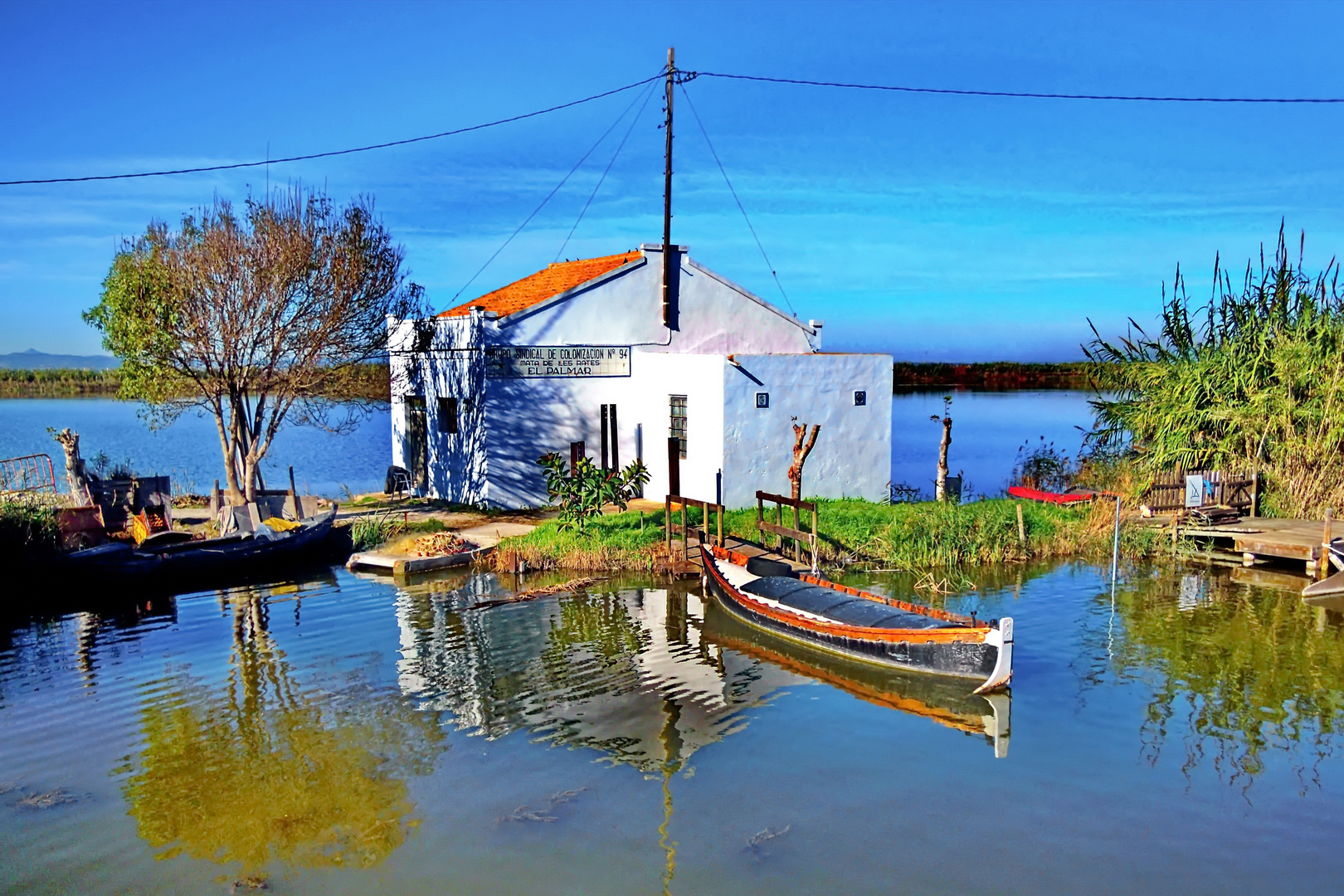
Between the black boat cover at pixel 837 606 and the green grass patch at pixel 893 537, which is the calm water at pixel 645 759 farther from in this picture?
the green grass patch at pixel 893 537

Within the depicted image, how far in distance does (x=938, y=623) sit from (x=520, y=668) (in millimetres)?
6595

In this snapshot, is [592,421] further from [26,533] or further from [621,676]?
[26,533]

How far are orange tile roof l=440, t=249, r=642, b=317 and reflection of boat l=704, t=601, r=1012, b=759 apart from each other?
1319 centimetres

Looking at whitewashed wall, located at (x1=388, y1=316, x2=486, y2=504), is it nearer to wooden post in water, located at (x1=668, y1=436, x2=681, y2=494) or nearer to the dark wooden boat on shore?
the dark wooden boat on shore

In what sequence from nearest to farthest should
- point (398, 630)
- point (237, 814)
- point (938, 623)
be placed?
point (237, 814) < point (938, 623) < point (398, 630)

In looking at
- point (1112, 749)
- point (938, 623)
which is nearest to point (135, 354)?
point (938, 623)

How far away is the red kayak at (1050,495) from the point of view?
2603 cm

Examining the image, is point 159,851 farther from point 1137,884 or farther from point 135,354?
point 135,354

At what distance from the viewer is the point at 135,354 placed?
74.7 feet

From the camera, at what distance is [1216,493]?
24.5 meters

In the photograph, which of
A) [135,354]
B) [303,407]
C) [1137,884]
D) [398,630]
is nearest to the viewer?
[1137,884]

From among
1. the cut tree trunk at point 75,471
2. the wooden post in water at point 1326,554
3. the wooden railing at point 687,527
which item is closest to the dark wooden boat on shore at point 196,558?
the cut tree trunk at point 75,471

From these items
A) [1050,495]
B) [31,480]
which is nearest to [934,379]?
[1050,495]

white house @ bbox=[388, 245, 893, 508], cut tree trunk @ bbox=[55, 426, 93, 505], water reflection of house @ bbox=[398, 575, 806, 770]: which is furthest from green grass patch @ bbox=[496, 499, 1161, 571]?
cut tree trunk @ bbox=[55, 426, 93, 505]
